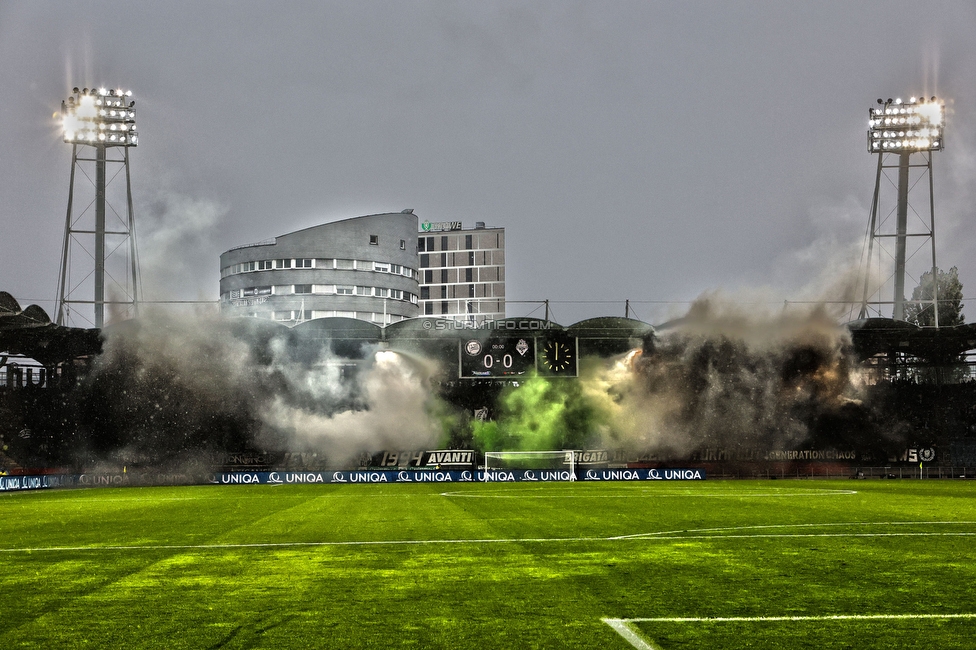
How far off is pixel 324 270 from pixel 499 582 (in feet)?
369

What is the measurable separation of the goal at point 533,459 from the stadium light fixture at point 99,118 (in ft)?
125

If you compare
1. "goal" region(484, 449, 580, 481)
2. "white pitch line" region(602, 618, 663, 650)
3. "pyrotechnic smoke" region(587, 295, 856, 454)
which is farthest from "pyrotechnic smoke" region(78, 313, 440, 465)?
"white pitch line" region(602, 618, 663, 650)

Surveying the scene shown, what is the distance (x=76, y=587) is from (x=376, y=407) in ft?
184

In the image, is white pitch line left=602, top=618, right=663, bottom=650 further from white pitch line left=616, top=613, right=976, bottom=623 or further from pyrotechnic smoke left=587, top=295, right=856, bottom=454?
pyrotechnic smoke left=587, top=295, right=856, bottom=454

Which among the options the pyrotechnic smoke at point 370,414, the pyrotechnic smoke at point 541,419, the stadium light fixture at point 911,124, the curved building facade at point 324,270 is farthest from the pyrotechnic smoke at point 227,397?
the curved building facade at point 324,270

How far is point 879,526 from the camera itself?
20.5 m

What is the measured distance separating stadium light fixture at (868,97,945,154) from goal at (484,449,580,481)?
35230 millimetres

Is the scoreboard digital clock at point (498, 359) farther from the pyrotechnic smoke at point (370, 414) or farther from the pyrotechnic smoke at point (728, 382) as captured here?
the pyrotechnic smoke at point (728, 382)

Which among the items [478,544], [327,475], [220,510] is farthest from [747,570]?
[327,475]

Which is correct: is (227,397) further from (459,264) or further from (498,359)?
(459,264)

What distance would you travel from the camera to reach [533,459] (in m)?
65.3

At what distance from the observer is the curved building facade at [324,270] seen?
397 ft

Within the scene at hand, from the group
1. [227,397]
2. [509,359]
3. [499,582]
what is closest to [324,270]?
[227,397]

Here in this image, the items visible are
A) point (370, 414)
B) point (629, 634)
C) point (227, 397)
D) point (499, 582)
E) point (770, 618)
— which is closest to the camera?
point (629, 634)
